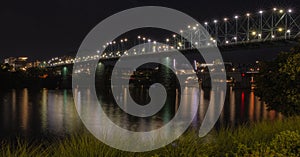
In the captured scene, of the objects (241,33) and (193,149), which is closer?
(193,149)

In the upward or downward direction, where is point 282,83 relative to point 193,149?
upward

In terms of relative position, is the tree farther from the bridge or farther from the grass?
the bridge

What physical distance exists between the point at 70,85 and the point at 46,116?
60.6 metres

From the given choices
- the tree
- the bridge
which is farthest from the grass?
the bridge

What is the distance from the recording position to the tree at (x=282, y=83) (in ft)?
34.9

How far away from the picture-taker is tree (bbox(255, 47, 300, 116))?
10633 millimetres

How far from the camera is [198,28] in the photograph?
282ft

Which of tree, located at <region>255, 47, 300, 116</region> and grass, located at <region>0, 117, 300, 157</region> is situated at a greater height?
tree, located at <region>255, 47, 300, 116</region>

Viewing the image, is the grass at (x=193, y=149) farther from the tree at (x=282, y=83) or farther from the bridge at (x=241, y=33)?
the bridge at (x=241, y=33)

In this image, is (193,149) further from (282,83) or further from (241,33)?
(241,33)

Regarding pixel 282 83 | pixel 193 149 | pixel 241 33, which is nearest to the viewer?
pixel 193 149

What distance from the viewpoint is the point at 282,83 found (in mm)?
11312

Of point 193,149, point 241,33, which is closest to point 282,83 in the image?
point 193,149

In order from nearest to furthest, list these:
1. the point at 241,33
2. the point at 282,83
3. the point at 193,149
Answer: the point at 193,149 < the point at 282,83 < the point at 241,33
